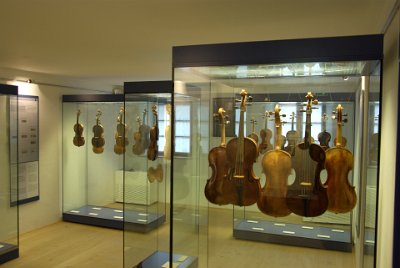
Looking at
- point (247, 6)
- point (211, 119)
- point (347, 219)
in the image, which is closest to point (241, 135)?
point (211, 119)

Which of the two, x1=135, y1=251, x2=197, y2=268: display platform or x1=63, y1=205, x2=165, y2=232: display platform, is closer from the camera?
x1=135, y1=251, x2=197, y2=268: display platform

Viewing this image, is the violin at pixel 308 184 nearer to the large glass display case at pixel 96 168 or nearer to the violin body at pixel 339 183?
the violin body at pixel 339 183

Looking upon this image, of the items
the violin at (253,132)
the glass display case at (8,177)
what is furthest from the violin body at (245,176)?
the glass display case at (8,177)

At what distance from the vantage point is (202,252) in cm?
381

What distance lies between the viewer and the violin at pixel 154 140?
438 cm

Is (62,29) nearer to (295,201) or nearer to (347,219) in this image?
(295,201)

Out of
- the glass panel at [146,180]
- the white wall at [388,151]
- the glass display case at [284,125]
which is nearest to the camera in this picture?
the white wall at [388,151]

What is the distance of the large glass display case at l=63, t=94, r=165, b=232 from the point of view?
198 inches

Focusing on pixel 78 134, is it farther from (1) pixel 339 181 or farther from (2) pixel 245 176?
(1) pixel 339 181

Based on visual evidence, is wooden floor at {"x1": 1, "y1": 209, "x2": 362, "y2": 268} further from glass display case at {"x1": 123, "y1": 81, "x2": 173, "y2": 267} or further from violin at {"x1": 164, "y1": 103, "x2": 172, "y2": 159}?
violin at {"x1": 164, "y1": 103, "x2": 172, "y2": 159}

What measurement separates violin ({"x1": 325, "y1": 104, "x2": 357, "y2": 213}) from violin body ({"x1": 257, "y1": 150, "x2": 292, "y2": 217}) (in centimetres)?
27

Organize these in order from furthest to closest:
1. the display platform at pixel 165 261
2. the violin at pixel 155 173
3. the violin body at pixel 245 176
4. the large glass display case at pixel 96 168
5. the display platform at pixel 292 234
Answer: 1. the large glass display case at pixel 96 168
2. the violin at pixel 155 173
3. the display platform at pixel 292 234
4. the display platform at pixel 165 261
5. the violin body at pixel 245 176

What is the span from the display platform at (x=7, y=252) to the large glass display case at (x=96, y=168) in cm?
161

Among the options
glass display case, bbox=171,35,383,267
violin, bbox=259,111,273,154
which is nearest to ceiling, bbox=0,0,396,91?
glass display case, bbox=171,35,383,267
